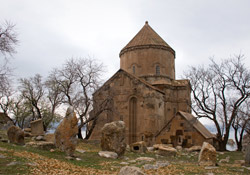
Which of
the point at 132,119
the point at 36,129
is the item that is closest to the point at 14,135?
the point at 36,129

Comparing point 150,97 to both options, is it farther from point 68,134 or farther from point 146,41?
point 68,134

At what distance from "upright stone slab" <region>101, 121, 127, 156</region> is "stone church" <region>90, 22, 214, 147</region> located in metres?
10.5

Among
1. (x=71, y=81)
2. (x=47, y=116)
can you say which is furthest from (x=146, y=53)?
(x=47, y=116)

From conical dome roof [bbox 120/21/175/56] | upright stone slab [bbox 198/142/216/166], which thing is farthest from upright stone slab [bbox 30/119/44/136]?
conical dome roof [bbox 120/21/175/56]

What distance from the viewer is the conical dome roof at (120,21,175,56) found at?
1184 inches

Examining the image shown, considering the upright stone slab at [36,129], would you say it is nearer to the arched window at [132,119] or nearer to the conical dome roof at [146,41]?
the arched window at [132,119]

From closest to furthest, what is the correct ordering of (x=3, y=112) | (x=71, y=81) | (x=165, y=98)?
(x=71, y=81), (x=165, y=98), (x=3, y=112)

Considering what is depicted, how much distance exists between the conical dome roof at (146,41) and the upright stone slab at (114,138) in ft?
57.0

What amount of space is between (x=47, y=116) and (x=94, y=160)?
73.6 feet

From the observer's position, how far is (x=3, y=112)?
114 ft

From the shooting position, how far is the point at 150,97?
1001 inches

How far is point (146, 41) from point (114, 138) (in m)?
18.6

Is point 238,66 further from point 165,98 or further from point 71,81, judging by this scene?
point 71,81

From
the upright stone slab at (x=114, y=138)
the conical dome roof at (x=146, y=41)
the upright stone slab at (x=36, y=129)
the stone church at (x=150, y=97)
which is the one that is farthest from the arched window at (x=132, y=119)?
the upright stone slab at (x=114, y=138)
